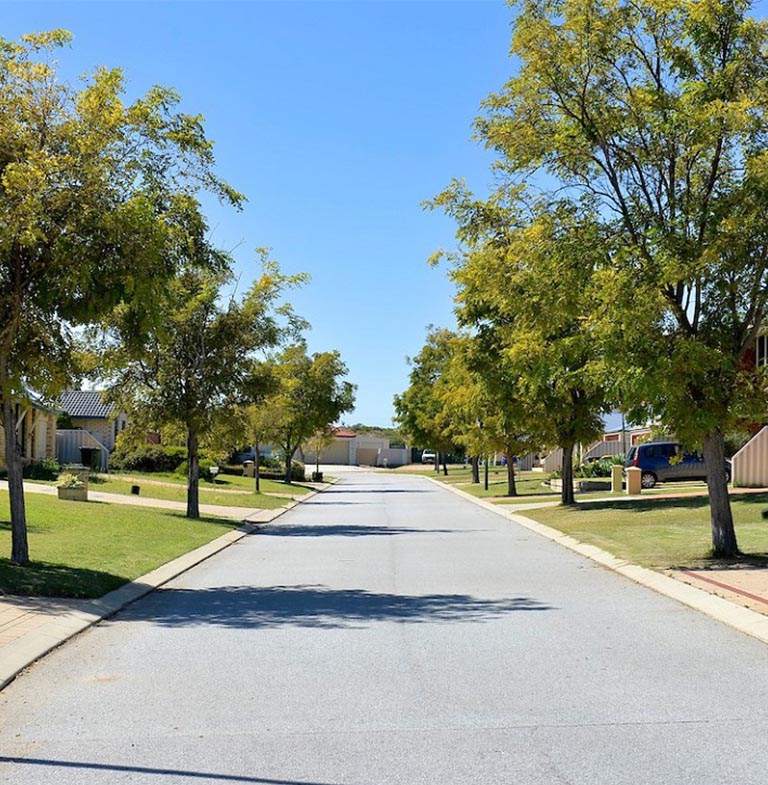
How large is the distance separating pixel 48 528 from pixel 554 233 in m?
11.4

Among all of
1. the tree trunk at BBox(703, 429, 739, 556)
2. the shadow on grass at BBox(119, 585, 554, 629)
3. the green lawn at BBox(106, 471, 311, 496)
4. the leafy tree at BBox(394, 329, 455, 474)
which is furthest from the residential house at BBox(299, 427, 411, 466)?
the shadow on grass at BBox(119, 585, 554, 629)

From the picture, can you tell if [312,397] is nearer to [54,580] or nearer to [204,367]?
[204,367]

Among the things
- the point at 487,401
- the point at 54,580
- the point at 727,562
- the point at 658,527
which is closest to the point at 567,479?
the point at 487,401

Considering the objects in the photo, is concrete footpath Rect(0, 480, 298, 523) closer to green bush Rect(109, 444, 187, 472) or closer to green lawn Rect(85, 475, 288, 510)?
green lawn Rect(85, 475, 288, 510)

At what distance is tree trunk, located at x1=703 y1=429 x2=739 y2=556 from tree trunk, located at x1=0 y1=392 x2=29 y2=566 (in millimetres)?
10404

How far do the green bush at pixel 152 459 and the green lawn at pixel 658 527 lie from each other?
2442cm

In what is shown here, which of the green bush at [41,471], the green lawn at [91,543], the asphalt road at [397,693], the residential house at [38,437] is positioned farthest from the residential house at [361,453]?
the asphalt road at [397,693]

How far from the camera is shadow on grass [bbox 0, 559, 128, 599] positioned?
12.1 meters

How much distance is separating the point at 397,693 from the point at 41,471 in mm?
32983

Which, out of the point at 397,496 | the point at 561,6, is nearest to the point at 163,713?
the point at 561,6

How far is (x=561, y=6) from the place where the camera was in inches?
611

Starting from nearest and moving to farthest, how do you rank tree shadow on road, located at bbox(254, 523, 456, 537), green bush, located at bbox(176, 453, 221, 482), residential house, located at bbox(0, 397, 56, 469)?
tree shadow on road, located at bbox(254, 523, 456, 537), residential house, located at bbox(0, 397, 56, 469), green bush, located at bbox(176, 453, 221, 482)

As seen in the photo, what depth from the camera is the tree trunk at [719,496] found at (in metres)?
15.8

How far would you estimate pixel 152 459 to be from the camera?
1993 inches
